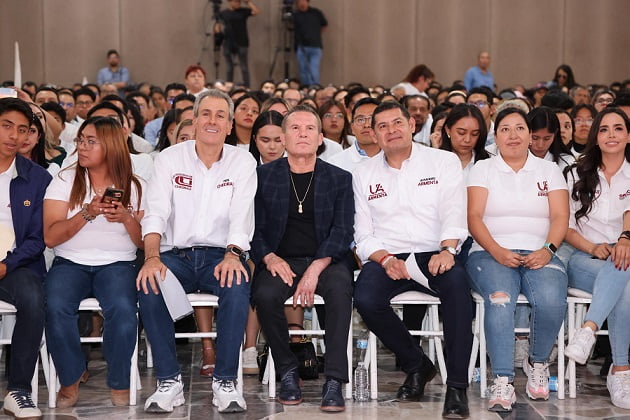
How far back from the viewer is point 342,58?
1409cm

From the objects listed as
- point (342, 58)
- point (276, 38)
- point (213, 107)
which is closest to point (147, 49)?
point (276, 38)

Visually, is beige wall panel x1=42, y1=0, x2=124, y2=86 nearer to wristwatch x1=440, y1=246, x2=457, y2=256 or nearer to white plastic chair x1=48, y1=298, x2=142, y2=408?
white plastic chair x1=48, y1=298, x2=142, y2=408

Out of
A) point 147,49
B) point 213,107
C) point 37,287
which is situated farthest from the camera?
point 147,49

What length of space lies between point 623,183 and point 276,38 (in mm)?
10186

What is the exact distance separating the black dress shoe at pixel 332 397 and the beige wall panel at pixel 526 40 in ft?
36.9

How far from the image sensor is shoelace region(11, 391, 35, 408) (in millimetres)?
3795

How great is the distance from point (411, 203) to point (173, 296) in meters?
1.24

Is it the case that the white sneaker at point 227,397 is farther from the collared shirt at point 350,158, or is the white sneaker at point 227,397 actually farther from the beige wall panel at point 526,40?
the beige wall panel at point 526,40

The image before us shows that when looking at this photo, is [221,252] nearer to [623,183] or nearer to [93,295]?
[93,295]

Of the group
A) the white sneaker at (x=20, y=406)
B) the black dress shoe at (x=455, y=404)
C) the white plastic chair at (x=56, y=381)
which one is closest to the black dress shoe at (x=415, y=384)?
the black dress shoe at (x=455, y=404)

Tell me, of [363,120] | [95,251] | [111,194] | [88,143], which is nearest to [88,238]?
[95,251]

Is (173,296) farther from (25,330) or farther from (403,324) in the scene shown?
(403,324)

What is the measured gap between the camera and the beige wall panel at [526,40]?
14.2m

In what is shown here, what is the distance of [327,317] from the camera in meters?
3.98
